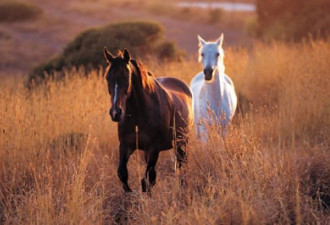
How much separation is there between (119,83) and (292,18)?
15.5 m

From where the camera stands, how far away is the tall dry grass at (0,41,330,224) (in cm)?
408

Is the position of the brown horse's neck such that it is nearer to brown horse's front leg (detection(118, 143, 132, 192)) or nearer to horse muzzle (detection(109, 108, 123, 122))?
brown horse's front leg (detection(118, 143, 132, 192))

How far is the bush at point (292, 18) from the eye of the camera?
55.6ft

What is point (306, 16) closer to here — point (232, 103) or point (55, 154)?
point (232, 103)

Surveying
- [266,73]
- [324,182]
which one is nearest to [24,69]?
[266,73]

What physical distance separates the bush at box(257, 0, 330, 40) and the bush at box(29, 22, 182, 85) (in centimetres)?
447

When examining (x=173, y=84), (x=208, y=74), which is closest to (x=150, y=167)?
(x=173, y=84)

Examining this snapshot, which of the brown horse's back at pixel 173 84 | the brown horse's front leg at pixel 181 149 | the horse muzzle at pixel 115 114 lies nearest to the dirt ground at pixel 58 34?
the brown horse's back at pixel 173 84

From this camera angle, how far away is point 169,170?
612 cm

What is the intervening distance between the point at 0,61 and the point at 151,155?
45.5 ft

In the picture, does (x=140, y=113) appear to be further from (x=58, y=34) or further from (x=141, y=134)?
(x=58, y=34)

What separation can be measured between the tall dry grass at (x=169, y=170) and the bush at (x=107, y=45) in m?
3.90

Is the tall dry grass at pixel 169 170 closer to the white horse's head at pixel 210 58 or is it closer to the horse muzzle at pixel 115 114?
the horse muzzle at pixel 115 114

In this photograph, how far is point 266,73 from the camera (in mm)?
10352
